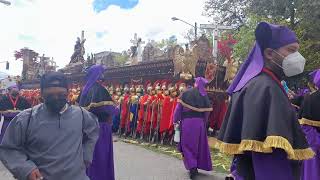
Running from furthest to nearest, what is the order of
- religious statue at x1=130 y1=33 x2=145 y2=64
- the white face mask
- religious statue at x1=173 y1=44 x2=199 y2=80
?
1. religious statue at x1=130 y1=33 x2=145 y2=64
2. religious statue at x1=173 y1=44 x2=199 y2=80
3. the white face mask

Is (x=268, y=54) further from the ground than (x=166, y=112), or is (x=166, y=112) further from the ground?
(x=268, y=54)

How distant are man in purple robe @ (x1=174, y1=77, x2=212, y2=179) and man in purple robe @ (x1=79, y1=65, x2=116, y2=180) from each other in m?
3.04

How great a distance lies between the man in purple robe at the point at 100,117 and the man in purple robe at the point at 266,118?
3565mm

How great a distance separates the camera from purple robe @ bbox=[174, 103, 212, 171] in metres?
9.65

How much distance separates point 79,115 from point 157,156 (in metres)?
8.05

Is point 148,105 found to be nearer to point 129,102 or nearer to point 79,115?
point 129,102

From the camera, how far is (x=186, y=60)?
46.5ft

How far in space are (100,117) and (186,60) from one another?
759 cm

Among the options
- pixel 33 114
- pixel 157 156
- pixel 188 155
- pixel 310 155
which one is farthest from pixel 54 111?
pixel 157 156

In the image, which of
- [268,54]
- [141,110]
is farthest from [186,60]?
[268,54]

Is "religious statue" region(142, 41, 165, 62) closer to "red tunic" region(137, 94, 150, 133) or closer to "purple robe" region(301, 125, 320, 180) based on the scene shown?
"red tunic" region(137, 94, 150, 133)

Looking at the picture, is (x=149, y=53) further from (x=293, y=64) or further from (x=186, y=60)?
(x=293, y=64)

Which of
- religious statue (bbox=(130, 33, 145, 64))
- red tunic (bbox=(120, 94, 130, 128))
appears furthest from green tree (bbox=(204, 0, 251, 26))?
red tunic (bbox=(120, 94, 130, 128))

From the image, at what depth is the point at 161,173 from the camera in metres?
9.60
